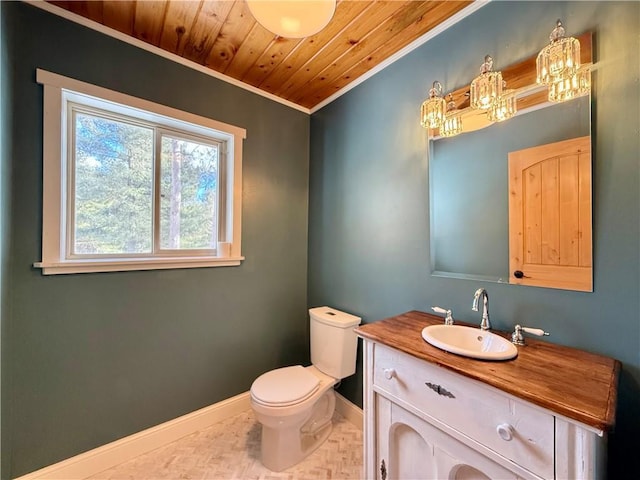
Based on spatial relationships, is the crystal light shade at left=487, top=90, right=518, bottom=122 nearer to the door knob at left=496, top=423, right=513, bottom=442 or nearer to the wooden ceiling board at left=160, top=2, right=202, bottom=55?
the door knob at left=496, top=423, right=513, bottom=442

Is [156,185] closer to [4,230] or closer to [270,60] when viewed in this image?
[4,230]

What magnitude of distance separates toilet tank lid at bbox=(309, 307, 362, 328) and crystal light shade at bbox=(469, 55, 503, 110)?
1369 mm

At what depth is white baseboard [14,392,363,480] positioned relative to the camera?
1366 mm

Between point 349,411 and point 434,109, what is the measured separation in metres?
2.00

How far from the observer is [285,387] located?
5.05 feet

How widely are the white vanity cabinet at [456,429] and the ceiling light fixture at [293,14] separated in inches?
49.9

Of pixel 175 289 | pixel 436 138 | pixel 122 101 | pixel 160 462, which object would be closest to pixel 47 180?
pixel 122 101

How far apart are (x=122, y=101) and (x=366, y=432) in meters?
2.14

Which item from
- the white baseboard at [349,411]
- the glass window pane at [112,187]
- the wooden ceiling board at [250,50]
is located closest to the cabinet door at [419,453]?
the white baseboard at [349,411]

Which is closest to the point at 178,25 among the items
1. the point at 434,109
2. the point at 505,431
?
the point at 434,109

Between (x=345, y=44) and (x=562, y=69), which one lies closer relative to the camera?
(x=562, y=69)

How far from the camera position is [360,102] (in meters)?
1.87

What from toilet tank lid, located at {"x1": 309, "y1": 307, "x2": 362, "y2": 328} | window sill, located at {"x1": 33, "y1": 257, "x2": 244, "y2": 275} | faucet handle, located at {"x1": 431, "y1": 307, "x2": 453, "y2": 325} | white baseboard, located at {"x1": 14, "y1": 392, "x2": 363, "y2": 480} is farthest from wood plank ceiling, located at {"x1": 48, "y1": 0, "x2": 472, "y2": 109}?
white baseboard, located at {"x1": 14, "y1": 392, "x2": 363, "y2": 480}

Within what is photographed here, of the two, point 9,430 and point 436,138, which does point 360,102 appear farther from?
point 9,430
